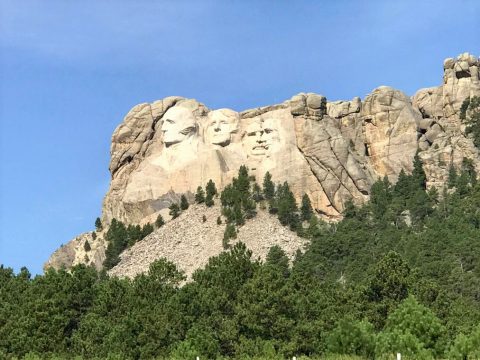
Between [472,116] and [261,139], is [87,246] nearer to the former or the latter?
[261,139]

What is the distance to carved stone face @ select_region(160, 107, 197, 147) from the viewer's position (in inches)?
5030

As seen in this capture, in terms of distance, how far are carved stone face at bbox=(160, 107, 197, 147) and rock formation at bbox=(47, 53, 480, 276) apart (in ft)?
0.45

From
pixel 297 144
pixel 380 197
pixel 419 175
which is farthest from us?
pixel 297 144

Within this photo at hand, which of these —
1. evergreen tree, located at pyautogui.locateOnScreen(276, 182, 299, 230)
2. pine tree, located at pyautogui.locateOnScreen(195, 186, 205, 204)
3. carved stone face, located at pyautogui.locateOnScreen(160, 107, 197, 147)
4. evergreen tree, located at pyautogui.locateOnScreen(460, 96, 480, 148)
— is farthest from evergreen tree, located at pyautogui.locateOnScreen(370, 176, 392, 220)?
carved stone face, located at pyautogui.locateOnScreen(160, 107, 197, 147)

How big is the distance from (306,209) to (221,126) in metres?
20.8

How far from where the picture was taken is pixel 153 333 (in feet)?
188

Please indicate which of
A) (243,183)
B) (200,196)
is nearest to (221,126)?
(243,183)

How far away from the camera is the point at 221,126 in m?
129

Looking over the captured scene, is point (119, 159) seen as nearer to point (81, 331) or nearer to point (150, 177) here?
point (150, 177)

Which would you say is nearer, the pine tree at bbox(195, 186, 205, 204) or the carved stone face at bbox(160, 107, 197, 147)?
the pine tree at bbox(195, 186, 205, 204)

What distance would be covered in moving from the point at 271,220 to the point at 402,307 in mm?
64529

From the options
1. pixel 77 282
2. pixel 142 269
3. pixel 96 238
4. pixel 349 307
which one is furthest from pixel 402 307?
pixel 96 238

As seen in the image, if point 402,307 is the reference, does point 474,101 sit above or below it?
above

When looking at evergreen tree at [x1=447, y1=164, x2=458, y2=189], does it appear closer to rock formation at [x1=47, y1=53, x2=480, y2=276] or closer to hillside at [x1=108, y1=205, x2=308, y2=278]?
rock formation at [x1=47, y1=53, x2=480, y2=276]
